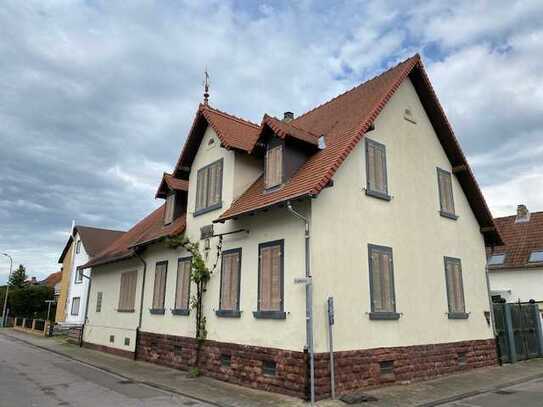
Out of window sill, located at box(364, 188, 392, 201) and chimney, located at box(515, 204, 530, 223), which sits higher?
chimney, located at box(515, 204, 530, 223)

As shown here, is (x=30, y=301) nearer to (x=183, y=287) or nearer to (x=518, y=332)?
(x=183, y=287)

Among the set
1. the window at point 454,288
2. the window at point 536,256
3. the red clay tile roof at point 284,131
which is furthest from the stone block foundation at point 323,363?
the window at point 536,256

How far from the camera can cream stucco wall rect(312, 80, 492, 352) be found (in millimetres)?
11180

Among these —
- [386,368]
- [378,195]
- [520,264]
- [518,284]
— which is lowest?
[386,368]

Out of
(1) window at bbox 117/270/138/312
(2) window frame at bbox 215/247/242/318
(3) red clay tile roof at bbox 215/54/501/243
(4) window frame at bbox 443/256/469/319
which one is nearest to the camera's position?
(3) red clay tile roof at bbox 215/54/501/243

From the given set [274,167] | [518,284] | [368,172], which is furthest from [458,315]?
[518,284]

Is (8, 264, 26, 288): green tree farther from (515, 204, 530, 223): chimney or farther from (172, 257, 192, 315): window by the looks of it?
(515, 204, 530, 223): chimney

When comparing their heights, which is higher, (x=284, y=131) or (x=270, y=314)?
(x=284, y=131)

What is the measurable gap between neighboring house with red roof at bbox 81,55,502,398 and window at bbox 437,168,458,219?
7 cm

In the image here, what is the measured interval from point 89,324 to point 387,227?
56.6ft

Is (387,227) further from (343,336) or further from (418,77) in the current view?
(418,77)

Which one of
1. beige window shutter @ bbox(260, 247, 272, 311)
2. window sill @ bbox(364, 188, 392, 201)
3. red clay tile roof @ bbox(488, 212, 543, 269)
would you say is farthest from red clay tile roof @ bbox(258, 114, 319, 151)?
red clay tile roof @ bbox(488, 212, 543, 269)

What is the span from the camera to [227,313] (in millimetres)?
12977

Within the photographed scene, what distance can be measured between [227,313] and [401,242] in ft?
17.3
